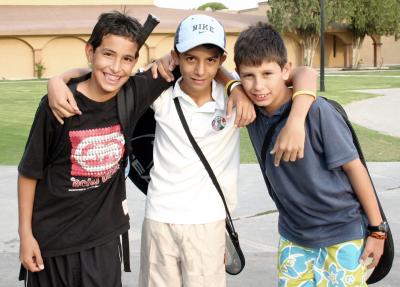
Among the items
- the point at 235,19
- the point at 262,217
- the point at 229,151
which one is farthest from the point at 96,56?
the point at 235,19

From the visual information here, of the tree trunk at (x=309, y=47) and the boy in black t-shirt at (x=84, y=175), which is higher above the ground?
the boy in black t-shirt at (x=84, y=175)

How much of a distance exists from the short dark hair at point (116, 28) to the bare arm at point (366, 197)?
108 cm

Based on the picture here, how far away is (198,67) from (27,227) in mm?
1022

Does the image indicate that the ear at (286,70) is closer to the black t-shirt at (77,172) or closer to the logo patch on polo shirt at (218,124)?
the logo patch on polo shirt at (218,124)

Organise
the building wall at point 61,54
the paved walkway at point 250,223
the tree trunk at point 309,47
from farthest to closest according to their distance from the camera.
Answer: the tree trunk at point 309,47 → the building wall at point 61,54 → the paved walkway at point 250,223

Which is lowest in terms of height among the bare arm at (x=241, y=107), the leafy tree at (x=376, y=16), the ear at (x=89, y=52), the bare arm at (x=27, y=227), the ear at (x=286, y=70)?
the bare arm at (x=27, y=227)

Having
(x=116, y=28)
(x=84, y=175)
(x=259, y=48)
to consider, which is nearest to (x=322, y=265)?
(x=259, y=48)

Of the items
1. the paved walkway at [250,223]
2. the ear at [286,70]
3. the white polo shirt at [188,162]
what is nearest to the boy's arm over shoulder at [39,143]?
the white polo shirt at [188,162]

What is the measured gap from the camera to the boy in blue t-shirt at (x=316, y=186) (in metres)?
2.52

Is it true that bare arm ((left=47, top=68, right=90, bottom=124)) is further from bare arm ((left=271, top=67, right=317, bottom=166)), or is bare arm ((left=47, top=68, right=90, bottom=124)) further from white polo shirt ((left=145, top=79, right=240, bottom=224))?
bare arm ((left=271, top=67, right=317, bottom=166))

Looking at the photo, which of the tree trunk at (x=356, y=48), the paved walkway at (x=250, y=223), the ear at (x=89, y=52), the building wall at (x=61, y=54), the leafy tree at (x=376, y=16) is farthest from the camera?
the tree trunk at (x=356, y=48)

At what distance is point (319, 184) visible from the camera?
101 inches

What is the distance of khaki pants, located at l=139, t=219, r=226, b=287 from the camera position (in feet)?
9.20

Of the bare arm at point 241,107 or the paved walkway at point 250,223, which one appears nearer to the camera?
the bare arm at point 241,107
